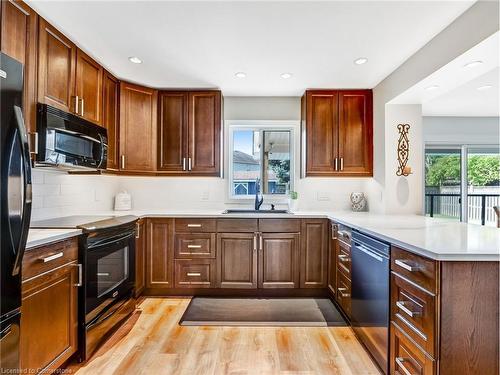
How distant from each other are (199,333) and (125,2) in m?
2.54

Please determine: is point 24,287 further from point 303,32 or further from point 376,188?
point 376,188

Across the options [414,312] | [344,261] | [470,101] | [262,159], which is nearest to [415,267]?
[414,312]

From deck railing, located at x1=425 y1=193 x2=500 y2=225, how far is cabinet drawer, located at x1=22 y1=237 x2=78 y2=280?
17.3ft

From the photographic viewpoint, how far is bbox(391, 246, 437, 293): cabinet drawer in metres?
1.45

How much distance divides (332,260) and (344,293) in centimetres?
45

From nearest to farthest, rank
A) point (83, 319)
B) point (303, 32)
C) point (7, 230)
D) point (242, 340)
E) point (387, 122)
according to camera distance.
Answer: point (7, 230) → point (83, 319) → point (303, 32) → point (242, 340) → point (387, 122)

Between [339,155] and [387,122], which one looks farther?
[339,155]

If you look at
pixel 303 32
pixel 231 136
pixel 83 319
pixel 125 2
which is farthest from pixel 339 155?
pixel 83 319

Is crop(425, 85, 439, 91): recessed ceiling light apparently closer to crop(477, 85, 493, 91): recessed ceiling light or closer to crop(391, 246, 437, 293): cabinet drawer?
crop(477, 85, 493, 91): recessed ceiling light

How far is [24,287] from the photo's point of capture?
157 cm

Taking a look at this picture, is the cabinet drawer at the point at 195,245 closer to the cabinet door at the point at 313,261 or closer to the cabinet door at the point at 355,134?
the cabinet door at the point at 313,261

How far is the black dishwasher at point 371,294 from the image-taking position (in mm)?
1927

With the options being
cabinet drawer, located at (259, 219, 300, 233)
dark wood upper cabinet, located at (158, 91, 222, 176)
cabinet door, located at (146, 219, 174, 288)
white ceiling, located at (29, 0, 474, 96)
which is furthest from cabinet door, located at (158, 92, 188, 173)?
cabinet drawer, located at (259, 219, 300, 233)

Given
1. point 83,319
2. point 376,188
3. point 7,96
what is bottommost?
point 83,319
